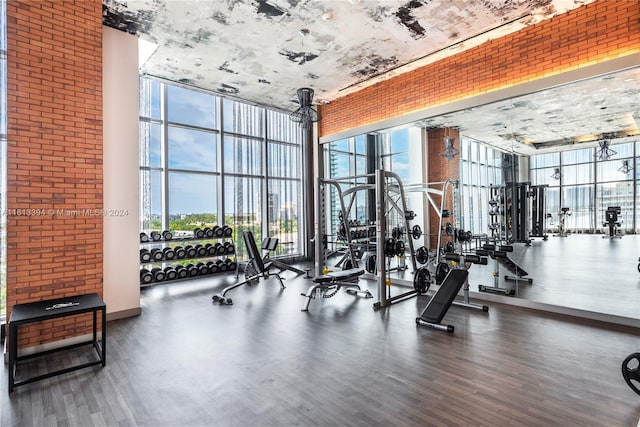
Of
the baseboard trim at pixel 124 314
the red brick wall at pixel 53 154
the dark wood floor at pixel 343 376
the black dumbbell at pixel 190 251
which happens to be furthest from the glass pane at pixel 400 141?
the baseboard trim at pixel 124 314

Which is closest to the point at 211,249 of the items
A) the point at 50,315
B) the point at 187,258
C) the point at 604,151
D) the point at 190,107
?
the point at 187,258

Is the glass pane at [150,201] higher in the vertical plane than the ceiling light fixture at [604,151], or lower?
lower

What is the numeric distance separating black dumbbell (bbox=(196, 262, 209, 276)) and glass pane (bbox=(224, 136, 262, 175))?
2246mm

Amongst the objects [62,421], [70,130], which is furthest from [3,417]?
[70,130]

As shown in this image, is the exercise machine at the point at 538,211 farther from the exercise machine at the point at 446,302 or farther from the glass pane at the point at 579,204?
the exercise machine at the point at 446,302

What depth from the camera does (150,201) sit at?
631 cm

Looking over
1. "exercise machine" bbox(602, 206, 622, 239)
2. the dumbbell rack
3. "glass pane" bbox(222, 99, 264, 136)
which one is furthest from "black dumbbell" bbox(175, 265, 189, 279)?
"exercise machine" bbox(602, 206, 622, 239)

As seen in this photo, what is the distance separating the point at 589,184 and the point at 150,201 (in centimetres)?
722

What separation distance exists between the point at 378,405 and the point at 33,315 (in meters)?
2.81

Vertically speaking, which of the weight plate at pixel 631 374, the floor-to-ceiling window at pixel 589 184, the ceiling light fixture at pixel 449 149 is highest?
the ceiling light fixture at pixel 449 149

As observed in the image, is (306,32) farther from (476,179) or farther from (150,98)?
(150,98)

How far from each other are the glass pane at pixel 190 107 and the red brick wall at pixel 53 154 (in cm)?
302

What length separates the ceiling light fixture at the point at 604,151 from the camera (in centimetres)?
423

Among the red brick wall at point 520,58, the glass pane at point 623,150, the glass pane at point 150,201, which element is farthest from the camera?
the glass pane at point 150,201
